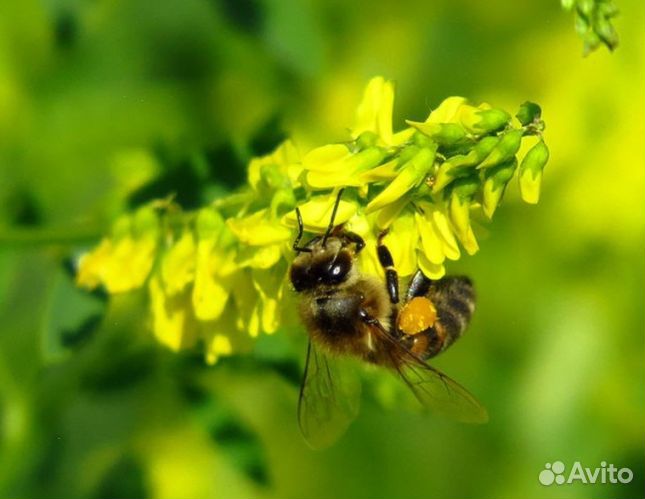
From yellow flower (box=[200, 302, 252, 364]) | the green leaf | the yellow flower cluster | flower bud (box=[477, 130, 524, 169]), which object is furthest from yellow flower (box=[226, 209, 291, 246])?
the green leaf

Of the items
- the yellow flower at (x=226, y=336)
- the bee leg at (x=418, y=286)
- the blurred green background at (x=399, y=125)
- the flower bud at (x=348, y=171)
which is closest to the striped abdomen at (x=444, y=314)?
the bee leg at (x=418, y=286)

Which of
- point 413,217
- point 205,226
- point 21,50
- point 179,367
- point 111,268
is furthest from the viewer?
point 21,50

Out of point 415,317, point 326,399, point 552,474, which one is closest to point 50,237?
point 326,399

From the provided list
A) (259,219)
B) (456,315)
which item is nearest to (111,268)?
(259,219)

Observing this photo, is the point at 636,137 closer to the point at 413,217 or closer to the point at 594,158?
the point at 594,158

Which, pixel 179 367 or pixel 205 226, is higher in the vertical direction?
pixel 205 226

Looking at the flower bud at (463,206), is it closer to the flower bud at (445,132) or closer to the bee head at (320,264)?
the flower bud at (445,132)

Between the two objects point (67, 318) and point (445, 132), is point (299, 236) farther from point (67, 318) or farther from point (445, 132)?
point (67, 318)

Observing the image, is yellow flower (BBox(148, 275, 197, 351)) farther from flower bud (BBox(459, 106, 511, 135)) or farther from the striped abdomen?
flower bud (BBox(459, 106, 511, 135))
